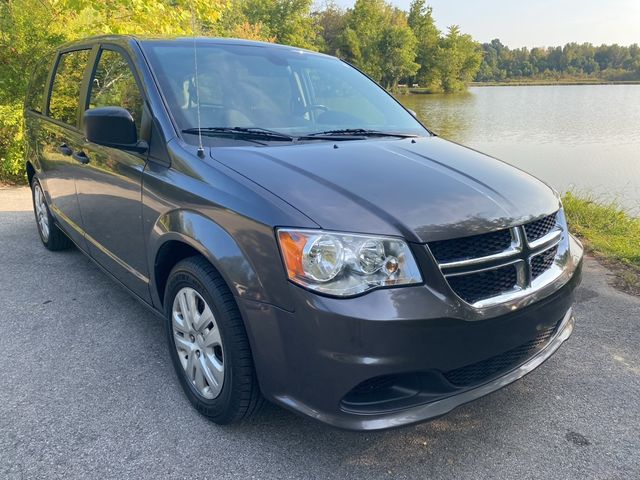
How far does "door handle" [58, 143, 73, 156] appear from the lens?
11.9 ft

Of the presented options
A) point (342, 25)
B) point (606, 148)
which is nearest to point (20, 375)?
point (606, 148)

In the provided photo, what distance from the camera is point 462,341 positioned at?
191 centimetres

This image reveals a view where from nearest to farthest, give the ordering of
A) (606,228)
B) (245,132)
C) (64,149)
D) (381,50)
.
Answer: (245,132), (64,149), (606,228), (381,50)

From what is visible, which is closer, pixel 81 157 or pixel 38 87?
pixel 81 157

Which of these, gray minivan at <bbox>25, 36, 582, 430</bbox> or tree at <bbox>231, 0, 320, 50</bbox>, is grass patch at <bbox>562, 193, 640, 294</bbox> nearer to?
gray minivan at <bbox>25, 36, 582, 430</bbox>

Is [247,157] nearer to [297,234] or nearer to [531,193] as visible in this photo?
[297,234]

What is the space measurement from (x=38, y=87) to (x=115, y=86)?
2.14 meters

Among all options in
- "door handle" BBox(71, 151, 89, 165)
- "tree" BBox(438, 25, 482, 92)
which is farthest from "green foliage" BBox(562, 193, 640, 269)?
"tree" BBox(438, 25, 482, 92)

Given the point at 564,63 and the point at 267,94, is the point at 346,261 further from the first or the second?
the point at 564,63

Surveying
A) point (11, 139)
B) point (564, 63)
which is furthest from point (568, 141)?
point (564, 63)

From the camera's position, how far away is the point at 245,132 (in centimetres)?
263

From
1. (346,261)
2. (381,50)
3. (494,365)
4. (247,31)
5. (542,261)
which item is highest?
(381,50)

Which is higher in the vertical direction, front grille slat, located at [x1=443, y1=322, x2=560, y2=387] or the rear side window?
the rear side window

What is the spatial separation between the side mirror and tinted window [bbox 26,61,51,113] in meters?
2.37
